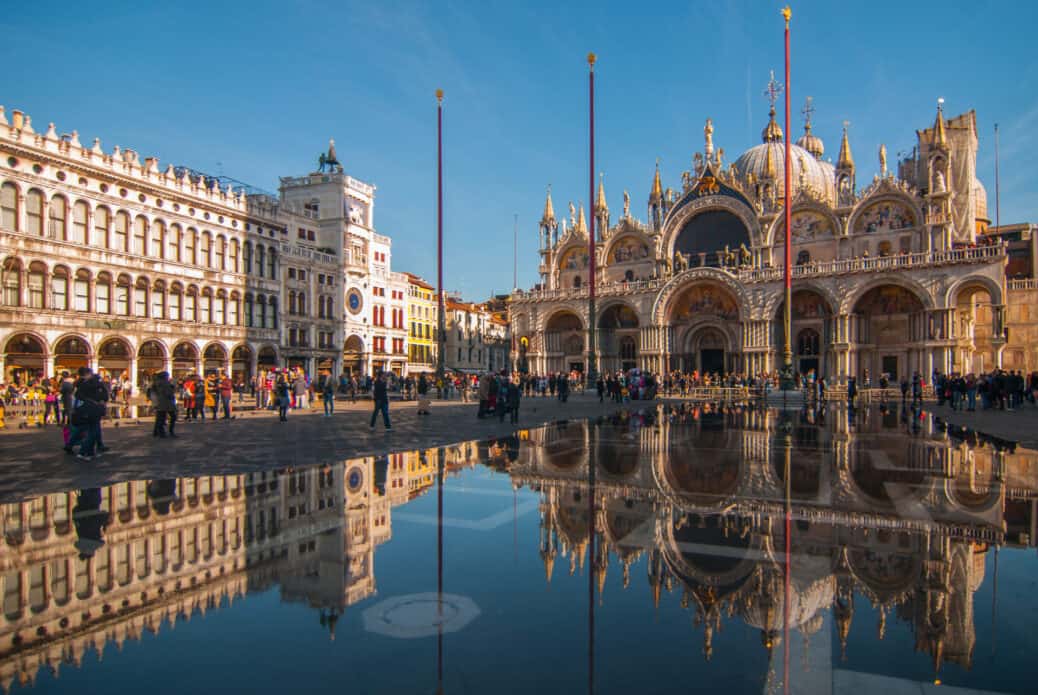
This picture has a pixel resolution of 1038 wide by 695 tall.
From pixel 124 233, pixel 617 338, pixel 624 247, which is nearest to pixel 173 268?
pixel 124 233

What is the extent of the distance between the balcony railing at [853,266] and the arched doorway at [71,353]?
36759 millimetres

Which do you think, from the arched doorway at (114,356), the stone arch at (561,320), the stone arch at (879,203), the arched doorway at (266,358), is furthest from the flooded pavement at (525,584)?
the stone arch at (561,320)

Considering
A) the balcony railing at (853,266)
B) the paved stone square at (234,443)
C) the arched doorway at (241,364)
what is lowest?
the paved stone square at (234,443)

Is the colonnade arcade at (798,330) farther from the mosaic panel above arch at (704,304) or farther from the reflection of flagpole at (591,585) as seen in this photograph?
the reflection of flagpole at (591,585)

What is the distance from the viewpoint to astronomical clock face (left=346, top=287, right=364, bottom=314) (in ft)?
180

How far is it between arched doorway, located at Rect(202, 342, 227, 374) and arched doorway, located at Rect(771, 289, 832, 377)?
38.4 meters

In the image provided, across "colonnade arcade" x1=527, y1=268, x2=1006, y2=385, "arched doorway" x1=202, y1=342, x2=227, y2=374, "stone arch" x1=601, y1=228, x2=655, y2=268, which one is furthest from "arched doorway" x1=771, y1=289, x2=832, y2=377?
"arched doorway" x1=202, y1=342, x2=227, y2=374

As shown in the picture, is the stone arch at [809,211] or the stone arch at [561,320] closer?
the stone arch at [809,211]

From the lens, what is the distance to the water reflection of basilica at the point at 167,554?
4332 millimetres

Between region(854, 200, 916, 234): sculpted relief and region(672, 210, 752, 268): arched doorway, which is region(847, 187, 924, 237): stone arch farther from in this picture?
region(672, 210, 752, 268): arched doorway

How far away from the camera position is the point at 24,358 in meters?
31.9

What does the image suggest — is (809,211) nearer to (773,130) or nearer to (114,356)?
(773,130)

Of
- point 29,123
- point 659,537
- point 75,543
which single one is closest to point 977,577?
point 659,537

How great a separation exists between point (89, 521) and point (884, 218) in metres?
49.7
